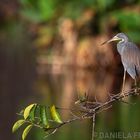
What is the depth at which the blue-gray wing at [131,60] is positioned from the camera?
4695mm

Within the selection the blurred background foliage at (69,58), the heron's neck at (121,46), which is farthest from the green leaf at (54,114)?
the blurred background foliage at (69,58)

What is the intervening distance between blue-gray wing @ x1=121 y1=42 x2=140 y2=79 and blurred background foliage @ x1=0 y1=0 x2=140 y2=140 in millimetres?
6030

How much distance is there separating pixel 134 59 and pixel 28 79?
35.9ft

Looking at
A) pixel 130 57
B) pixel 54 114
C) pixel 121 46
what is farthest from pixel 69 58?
pixel 54 114

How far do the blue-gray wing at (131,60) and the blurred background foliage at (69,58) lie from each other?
6030mm

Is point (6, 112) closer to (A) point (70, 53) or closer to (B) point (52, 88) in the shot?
(B) point (52, 88)

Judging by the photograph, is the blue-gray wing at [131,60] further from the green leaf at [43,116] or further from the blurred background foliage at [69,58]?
the blurred background foliage at [69,58]

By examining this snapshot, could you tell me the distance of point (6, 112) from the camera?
38.4 feet

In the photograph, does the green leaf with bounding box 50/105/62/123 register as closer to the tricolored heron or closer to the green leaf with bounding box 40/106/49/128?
the green leaf with bounding box 40/106/49/128

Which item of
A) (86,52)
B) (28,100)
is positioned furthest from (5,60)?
(28,100)

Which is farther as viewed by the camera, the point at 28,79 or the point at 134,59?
the point at 28,79

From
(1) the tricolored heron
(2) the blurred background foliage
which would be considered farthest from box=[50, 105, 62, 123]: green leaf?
(2) the blurred background foliage

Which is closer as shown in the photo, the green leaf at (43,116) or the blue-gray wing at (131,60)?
the green leaf at (43,116)

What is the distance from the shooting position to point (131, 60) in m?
4.75
